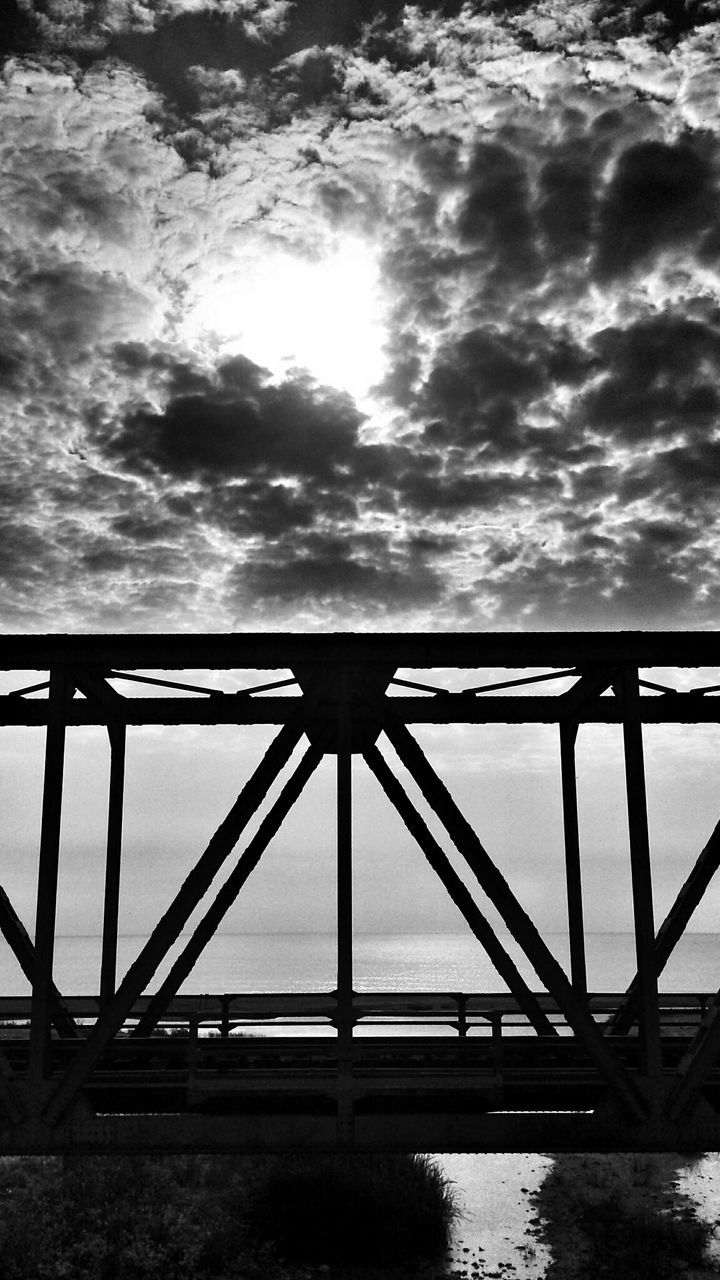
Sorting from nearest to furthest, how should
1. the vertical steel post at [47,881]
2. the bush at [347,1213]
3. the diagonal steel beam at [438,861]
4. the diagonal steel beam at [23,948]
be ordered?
the vertical steel post at [47,881], the diagonal steel beam at [23,948], the diagonal steel beam at [438,861], the bush at [347,1213]

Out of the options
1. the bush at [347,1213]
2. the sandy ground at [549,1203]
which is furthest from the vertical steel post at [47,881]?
the sandy ground at [549,1203]

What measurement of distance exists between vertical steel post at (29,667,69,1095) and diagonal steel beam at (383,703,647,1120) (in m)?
3.70

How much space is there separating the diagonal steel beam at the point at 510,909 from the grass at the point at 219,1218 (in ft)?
42.2

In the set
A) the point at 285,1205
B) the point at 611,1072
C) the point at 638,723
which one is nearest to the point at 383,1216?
the point at 285,1205

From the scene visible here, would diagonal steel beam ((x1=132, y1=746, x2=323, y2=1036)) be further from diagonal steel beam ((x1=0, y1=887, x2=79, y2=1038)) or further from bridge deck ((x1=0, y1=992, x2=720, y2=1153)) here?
diagonal steel beam ((x1=0, y1=887, x2=79, y2=1038))

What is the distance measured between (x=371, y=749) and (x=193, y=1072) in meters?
4.19

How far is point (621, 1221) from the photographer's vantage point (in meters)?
22.5

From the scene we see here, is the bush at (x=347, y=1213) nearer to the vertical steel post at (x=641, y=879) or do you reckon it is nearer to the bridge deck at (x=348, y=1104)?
the bridge deck at (x=348, y=1104)

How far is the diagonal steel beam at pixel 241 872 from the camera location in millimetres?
11773

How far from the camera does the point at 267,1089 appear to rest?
424 inches

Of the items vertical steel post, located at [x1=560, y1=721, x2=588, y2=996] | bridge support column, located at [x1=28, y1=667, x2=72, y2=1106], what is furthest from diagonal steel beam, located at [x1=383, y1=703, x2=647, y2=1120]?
bridge support column, located at [x1=28, y1=667, x2=72, y2=1106]

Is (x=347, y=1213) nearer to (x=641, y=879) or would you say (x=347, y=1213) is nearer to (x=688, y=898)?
(x=688, y=898)

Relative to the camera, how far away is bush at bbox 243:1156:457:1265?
20781mm

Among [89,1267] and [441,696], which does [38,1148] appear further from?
[89,1267]
